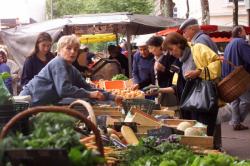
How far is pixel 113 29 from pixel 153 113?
8.78 metres

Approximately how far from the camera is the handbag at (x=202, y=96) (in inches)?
297

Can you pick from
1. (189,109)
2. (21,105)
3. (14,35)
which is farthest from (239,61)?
(21,105)

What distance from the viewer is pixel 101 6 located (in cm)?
5366

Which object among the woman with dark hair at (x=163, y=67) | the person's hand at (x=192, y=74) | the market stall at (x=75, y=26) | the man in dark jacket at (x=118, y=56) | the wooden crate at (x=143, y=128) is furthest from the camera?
the man in dark jacket at (x=118, y=56)

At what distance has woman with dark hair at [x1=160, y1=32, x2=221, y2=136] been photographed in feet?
24.8

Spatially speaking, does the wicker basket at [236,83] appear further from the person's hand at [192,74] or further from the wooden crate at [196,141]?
the wooden crate at [196,141]

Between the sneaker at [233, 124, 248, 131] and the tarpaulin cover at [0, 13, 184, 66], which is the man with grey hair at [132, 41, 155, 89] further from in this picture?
the tarpaulin cover at [0, 13, 184, 66]

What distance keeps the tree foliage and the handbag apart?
117ft

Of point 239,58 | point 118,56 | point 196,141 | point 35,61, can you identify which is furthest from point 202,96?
point 118,56

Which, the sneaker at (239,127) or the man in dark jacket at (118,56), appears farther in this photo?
the man in dark jacket at (118,56)

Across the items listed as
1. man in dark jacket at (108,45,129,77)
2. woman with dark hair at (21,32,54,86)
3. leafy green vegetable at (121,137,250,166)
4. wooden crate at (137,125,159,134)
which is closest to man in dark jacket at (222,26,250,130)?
woman with dark hair at (21,32,54,86)

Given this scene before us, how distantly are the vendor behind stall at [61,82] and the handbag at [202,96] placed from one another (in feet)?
4.82

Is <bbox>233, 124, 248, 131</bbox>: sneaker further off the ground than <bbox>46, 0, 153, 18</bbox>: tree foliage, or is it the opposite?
<bbox>233, 124, 248, 131</bbox>: sneaker

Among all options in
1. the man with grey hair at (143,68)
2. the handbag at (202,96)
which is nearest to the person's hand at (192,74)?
the handbag at (202,96)
